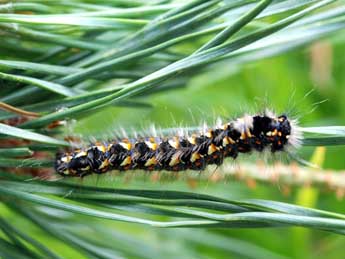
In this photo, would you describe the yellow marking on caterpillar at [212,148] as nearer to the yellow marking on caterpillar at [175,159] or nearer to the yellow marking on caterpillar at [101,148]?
the yellow marking on caterpillar at [175,159]

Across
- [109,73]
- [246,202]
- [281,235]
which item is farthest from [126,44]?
[281,235]

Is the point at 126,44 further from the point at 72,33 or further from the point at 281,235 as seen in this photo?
the point at 281,235

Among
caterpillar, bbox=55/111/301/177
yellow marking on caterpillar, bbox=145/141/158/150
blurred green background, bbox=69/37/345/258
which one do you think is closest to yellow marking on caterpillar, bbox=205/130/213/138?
caterpillar, bbox=55/111/301/177

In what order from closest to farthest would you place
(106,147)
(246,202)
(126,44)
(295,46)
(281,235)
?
1. (246,202)
2. (126,44)
3. (106,147)
4. (295,46)
5. (281,235)

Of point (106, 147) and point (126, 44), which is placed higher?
point (126, 44)

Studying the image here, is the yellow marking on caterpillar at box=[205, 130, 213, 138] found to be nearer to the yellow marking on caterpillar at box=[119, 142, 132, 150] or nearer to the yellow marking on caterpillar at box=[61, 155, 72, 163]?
the yellow marking on caterpillar at box=[119, 142, 132, 150]

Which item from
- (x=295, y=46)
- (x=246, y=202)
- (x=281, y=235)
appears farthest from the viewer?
(x=281, y=235)

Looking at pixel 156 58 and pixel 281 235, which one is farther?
pixel 281 235

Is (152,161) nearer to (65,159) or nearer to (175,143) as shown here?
(175,143)
